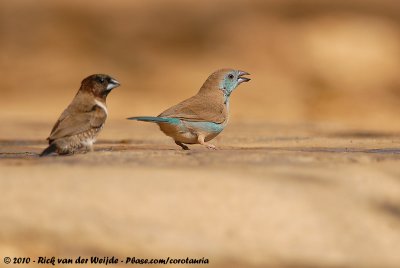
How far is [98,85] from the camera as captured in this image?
859 centimetres

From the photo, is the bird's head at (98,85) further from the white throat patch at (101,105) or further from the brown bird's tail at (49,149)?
the brown bird's tail at (49,149)

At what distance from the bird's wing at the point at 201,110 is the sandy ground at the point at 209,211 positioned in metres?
1.40

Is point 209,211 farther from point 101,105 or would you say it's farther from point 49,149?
point 101,105

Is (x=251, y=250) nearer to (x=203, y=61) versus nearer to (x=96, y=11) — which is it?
(x=203, y=61)

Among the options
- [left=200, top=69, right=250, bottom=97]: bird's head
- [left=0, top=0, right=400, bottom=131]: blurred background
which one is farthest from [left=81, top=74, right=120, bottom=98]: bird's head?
[left=0, top=0, right=400, bottom=131]: blurred background

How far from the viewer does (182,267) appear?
225 inches

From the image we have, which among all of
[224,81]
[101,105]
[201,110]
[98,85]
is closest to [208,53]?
[224,81]

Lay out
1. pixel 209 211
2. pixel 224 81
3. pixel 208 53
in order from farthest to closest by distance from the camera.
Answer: pixel 208 53 < pixel 224 81 < pixel 209 211

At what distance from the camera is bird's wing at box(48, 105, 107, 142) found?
7.82 metres

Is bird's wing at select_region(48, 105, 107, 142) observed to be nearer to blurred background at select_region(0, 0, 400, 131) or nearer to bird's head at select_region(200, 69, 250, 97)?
bird's head at select_region(200, 69, 250, 97)

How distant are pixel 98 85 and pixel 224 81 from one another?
4.71ft

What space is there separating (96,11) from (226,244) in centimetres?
1529

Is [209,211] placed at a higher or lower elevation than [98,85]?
lower

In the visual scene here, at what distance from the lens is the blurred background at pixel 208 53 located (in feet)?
56.5
